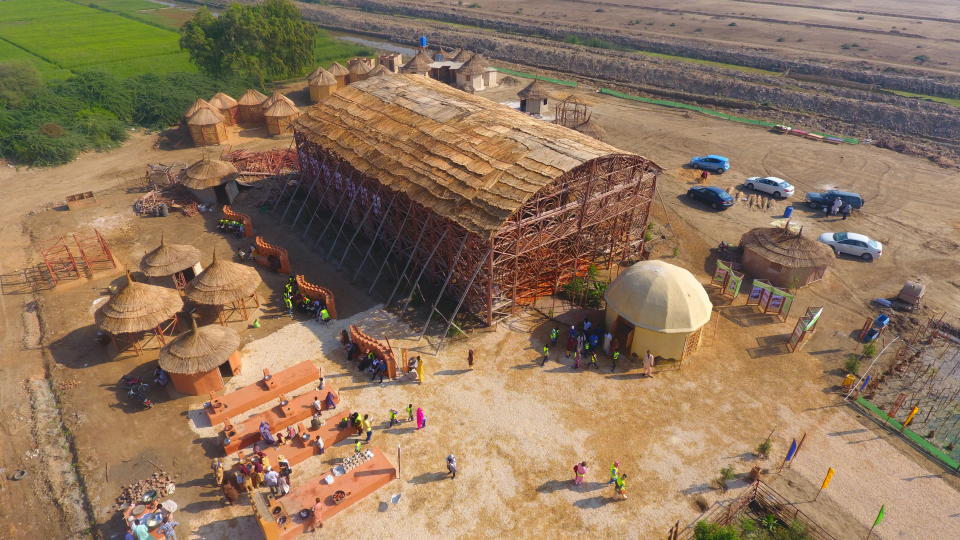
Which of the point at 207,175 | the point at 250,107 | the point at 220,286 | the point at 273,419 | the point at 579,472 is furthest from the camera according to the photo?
the point at 250,107

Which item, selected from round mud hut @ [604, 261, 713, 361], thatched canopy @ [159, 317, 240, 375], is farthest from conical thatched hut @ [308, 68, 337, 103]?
round mud hut @ [604, 261, 713, 361]

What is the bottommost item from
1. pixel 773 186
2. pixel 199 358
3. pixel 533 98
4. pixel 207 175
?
pixel 199 358

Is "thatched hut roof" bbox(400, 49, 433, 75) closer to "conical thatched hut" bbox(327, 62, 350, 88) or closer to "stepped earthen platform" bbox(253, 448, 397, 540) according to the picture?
"conical thatched hut" bbox(327, 62, 350, 88)

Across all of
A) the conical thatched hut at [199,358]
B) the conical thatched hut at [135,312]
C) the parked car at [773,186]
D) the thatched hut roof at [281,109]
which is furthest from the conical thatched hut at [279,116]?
the parked car at [773,186]

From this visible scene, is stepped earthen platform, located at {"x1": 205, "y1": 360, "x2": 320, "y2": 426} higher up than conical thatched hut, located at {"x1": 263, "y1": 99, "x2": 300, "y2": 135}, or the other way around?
conical thatched hut, located at {"x1": 263, "y1": 99, "x2": 300, "y2": 135}

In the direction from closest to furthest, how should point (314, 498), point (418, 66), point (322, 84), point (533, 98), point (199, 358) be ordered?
point (314, 498)
point (199, 358)
point (533, 98)
point (322, 84)
point (418, 66)

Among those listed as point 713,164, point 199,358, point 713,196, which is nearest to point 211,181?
point 199,358

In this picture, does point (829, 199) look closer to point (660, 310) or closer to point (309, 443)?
point (660, 310)
